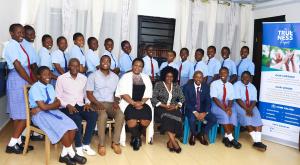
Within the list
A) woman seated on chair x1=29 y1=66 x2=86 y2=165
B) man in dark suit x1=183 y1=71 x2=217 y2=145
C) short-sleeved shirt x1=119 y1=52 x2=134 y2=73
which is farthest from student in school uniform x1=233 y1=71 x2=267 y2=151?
woman seated on chair x1=29 y1=66 x2=86 y2=165

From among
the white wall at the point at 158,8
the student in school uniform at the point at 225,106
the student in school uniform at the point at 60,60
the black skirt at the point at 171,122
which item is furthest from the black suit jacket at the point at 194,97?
the white wall at the point at 158,8

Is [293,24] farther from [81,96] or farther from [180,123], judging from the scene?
[81,96]

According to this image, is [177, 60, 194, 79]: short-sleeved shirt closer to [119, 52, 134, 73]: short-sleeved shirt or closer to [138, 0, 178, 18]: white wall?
[119, 52, 134, 73]: short-sleeved shirt

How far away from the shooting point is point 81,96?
12.2 ft

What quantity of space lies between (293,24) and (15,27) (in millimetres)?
4005

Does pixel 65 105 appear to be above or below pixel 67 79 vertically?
below

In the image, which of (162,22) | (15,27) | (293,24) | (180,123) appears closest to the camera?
(15,27)

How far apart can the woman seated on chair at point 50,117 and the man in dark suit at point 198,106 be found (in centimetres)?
174

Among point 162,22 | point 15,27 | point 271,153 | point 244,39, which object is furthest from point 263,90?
point 15,27

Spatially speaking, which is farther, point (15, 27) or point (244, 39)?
point (244, 39)

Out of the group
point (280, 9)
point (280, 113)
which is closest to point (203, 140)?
point (280, 113)

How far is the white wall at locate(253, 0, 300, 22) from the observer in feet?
17.3

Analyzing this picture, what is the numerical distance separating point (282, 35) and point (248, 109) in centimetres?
131

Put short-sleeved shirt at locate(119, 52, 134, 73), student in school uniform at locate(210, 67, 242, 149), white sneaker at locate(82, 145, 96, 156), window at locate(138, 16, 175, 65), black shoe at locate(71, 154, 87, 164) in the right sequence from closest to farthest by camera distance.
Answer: black shoe at locate(71, 154, 87, 164) → white sneaker at locate(82, 145, 96, 156) → student in school uniform at locate(210, 67, 242, 149) → short-sleeved shirt at locate(119, 52, 134, 73) → window at locate(138, 16, 175, 65)
